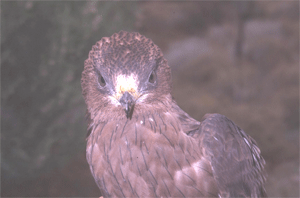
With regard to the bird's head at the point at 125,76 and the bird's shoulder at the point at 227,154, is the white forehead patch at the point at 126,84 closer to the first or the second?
the bird's head at the point at 125,76

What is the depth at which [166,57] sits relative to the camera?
364 cm

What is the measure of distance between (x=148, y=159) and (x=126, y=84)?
0.35 meters

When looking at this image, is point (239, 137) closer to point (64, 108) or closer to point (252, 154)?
point (252, 154)

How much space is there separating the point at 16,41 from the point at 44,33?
26 centimetres

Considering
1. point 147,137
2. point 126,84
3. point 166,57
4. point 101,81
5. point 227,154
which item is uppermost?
point 166,57

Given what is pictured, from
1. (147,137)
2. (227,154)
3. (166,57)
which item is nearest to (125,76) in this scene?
(147,137)

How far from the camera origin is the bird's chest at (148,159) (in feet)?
3.83

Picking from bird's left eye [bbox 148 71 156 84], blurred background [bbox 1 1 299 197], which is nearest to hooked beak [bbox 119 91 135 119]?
bird's left eye [bbox 148 71 156 84]

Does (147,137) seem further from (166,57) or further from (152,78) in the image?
(166,57)

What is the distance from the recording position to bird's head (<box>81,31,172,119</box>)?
43.7 inches

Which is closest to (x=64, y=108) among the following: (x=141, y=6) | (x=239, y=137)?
(x=141, y=6)

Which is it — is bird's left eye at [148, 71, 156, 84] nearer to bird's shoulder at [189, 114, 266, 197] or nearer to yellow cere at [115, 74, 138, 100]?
yellow cere at [115, 74, 138, 100]

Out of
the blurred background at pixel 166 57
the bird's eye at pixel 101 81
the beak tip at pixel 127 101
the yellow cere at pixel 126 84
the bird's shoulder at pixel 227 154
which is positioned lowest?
the bird's shoulder at pixel 227 154

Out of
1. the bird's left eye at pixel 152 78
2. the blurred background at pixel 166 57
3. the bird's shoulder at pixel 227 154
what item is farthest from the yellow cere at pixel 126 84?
the blurred background at pixel 166 57
